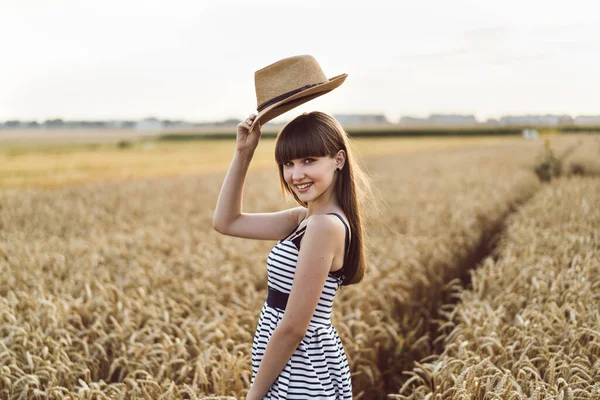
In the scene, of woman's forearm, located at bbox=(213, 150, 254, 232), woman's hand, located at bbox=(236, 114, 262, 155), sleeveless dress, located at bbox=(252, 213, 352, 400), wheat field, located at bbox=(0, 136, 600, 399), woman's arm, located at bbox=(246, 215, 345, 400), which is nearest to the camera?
woman's arm, located at bbox=(246, 215, 345, 400)

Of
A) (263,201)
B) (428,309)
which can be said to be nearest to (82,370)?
(428,309)

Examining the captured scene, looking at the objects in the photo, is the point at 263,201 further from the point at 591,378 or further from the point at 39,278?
the point at 591,378

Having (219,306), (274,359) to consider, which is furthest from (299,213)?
(219,306)

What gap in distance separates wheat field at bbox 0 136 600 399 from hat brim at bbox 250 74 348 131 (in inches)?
30.3

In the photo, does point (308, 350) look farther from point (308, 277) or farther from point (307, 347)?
point (308, 277)

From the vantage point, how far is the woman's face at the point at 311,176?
2.20m

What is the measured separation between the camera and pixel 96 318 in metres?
4.34

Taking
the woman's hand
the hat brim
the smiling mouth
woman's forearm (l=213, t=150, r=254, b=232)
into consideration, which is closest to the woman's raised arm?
woman's forearm (l=213, t=150, r=254, b=232)

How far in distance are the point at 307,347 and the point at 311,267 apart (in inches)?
17.7

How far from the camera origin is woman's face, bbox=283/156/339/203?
7.20 ft

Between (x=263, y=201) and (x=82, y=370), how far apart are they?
8.75m

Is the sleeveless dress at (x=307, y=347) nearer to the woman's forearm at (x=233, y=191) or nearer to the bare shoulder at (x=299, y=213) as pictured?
the bare shoulder at (x=299, y=213)

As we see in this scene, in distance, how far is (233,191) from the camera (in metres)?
2.65

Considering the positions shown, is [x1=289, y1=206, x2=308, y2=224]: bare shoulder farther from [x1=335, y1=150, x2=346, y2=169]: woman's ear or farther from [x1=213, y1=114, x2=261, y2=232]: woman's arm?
[x1=335, y1=150, x2=346, y2=169]: woman's ear
